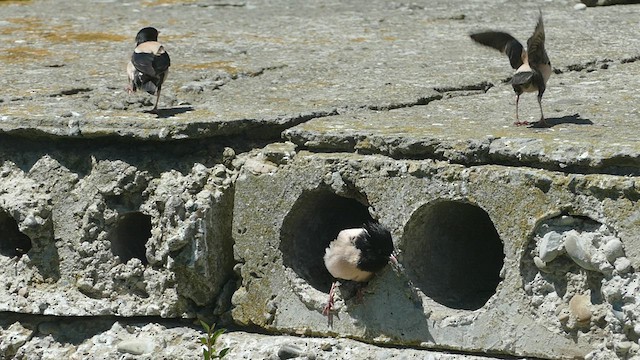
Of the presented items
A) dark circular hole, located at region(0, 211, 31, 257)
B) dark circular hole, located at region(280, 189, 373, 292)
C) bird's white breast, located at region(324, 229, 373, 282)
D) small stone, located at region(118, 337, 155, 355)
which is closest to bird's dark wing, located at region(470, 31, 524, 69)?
dark circular hole, located at region(280, 189, 373, 292)

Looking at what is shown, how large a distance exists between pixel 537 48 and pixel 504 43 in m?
0.43

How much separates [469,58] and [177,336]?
278 cm

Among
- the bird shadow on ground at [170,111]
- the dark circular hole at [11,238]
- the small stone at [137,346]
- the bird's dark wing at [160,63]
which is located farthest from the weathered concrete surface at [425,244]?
the dark circular hole at [11,238]

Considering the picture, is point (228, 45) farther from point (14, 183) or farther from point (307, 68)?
point (14, 183)

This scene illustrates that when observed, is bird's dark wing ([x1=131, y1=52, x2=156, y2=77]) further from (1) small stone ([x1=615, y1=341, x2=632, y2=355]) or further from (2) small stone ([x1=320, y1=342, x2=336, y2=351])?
(1) small stone ([x1=615, y1=341, x2=632, y2=355])

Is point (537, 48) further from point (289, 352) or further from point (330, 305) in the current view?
point (289, 352)

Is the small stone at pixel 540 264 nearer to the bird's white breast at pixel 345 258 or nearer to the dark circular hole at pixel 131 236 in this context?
the bird's white breast at pixel 345 258

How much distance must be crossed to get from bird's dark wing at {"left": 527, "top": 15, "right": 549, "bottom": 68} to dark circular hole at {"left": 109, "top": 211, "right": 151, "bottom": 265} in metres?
1.95

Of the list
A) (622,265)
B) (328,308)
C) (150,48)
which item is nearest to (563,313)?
(622,265)

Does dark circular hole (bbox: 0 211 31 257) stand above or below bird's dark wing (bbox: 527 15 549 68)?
below

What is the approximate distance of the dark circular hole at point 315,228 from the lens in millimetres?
5254

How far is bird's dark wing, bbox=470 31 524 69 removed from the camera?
579cm

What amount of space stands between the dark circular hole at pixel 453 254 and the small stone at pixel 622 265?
75 centimetres

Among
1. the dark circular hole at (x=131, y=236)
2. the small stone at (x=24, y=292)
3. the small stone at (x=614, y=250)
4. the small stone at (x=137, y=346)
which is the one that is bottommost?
the small stone at (x=137, y=346)
